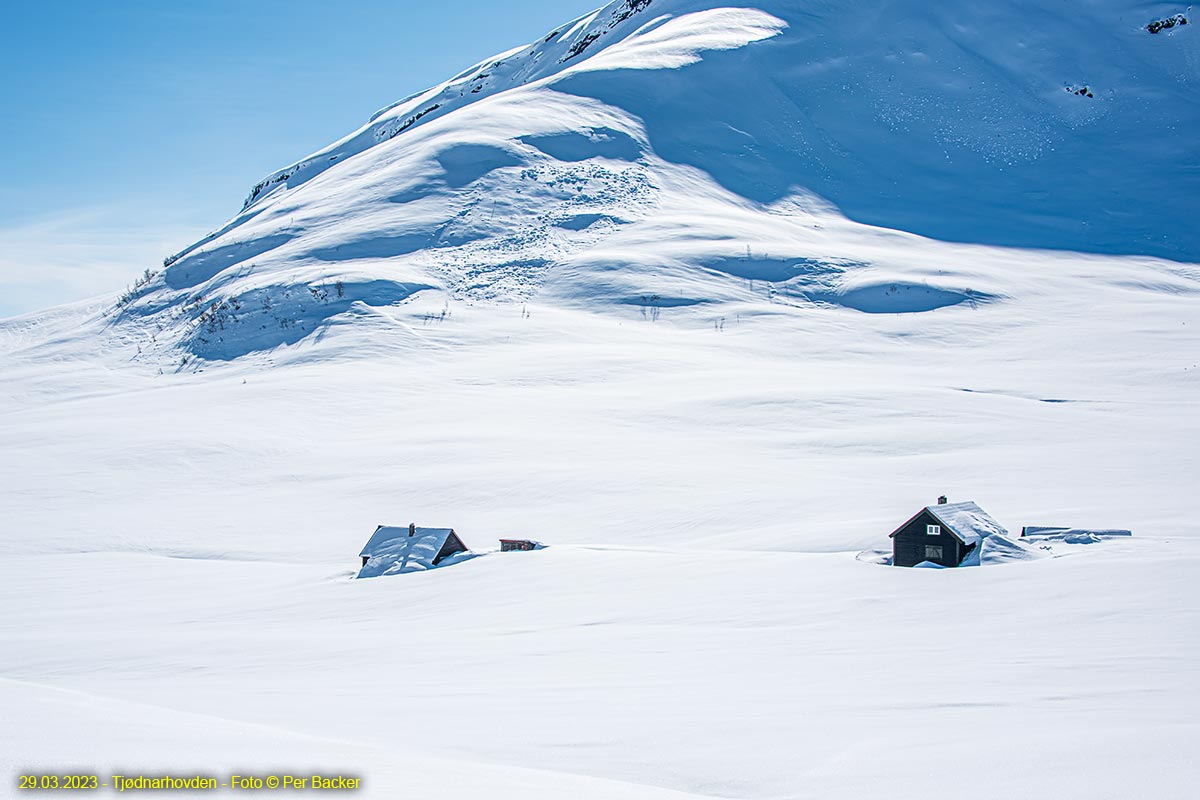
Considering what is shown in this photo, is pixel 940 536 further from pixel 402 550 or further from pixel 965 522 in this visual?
pixel 402 550

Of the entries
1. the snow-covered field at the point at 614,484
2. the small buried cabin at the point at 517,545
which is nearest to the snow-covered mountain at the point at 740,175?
the snow-covered field at the point at 614,484

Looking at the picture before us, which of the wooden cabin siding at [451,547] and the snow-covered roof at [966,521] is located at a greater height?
the snow-covered roof at [966,521]

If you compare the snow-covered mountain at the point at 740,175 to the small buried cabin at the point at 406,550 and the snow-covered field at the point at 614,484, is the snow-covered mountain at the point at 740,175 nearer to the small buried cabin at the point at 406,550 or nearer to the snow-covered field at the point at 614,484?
the snow-covered field at the point at 614,484

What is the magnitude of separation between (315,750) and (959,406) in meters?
43.2

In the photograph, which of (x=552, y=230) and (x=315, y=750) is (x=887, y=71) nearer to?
(x=552, y=230)

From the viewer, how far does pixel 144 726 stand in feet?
28.5

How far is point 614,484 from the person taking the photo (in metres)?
35.3

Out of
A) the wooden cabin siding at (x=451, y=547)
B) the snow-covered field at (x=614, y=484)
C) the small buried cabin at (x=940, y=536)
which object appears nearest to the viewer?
the snow-covered field at (x=614, y=484)

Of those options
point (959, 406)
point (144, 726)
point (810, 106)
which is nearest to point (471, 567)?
point (144, 726)

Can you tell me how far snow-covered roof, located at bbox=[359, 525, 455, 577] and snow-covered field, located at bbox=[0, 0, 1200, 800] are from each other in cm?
125

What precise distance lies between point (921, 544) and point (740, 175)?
91.8 m

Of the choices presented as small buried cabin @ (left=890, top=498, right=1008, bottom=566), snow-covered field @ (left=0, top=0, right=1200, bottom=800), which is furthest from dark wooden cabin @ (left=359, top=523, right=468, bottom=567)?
small buried cabin @ (left=890, top=498, right=1008, bottom=566)

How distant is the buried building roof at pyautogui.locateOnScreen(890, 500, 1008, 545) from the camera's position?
23.5 meters

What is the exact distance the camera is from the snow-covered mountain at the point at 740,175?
8275 centimetres
